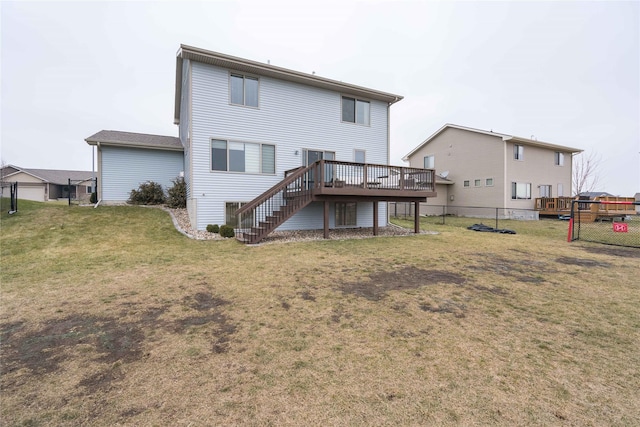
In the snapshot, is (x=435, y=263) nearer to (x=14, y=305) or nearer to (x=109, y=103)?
(x=14, y=305)

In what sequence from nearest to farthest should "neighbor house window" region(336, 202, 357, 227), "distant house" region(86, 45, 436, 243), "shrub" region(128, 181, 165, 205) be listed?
"distant house" region(86, 45, 436, 243) < "neighbor house window" region(336, 202, 357, 227) < "shrub" region(128, 181, 165, 205)

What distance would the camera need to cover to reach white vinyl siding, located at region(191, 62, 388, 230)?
10883mm

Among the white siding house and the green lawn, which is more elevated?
the white siding house

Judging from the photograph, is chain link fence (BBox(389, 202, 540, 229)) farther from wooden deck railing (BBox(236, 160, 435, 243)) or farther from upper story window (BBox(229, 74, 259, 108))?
upper story window (BBox(229, 74, 259, 108))

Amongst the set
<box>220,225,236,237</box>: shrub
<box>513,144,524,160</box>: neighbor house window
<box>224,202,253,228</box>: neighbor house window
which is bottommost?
<box>220,225,236,237</box>: shrub

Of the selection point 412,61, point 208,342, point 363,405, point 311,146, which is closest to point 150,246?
point 208,342

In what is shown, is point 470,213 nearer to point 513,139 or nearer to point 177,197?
point 513,139

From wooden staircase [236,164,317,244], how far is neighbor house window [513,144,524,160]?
745 inches

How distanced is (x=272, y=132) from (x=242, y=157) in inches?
67.1

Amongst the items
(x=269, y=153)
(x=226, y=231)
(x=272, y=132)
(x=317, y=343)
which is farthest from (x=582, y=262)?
(x=272, y=132)

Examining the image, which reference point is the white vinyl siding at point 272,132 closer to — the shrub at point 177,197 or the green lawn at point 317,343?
the shrub at point 177,197

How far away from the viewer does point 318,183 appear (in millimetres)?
9922

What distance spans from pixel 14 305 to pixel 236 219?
24.8 ft

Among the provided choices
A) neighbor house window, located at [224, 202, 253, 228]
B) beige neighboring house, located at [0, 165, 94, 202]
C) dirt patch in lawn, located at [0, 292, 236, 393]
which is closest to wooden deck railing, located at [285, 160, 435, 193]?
neighbor house window, located at [224, 202, 253, 228]
